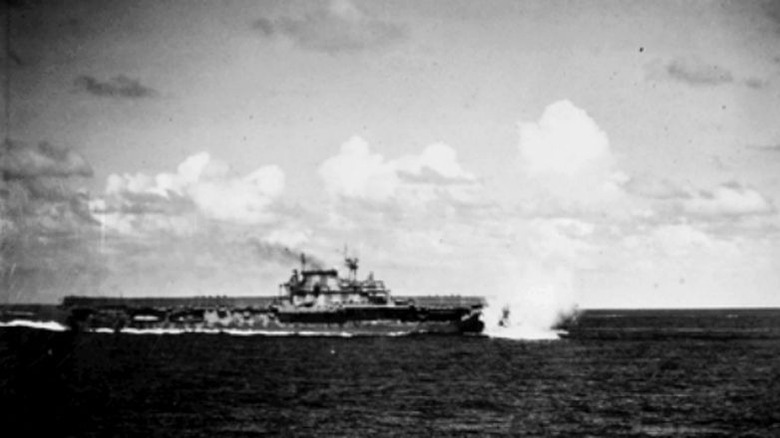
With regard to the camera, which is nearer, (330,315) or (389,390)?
(389,390)

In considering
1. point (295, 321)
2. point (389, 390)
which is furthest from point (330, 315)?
point (389, 390)

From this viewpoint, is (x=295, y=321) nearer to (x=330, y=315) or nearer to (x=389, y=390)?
(x=330, y=315)

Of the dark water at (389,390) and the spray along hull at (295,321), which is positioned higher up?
the spray along hull at (295,321)

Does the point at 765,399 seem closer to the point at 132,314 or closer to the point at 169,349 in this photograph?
the point at 169,349

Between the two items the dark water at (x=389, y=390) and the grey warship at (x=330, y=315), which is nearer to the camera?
the dark water at (x=389, y=390)
